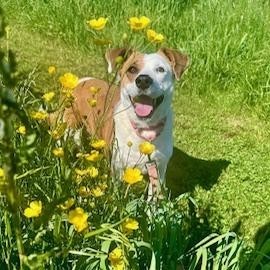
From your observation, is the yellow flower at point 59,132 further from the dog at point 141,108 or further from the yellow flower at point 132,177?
the dog at point 141,108

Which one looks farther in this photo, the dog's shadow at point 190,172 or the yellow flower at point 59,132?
the dog's shadow at point 190,172

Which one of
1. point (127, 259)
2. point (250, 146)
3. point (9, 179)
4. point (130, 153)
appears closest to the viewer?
point (9, 179)

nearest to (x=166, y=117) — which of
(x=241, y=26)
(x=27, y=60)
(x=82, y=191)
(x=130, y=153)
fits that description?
(x=130, y=153)

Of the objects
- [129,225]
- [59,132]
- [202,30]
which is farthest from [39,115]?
[202,30]

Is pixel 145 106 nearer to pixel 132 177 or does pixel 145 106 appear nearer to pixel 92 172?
pixel 92 172

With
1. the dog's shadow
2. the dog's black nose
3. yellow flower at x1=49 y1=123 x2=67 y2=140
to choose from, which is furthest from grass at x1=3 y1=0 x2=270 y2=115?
yellow flower at x1=49 y1=123 x2=67 y2=140

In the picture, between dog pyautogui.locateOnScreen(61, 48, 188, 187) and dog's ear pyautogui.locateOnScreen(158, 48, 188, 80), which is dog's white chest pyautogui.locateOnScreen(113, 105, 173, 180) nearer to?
dog pyautogui.locateOnScreen(61, 48, 188, 187)

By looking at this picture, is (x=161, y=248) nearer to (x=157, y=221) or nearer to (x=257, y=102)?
(x=157, y=221)

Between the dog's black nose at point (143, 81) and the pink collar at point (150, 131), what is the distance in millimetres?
429

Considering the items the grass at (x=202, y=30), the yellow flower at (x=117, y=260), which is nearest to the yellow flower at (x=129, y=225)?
the yellow flower at (x=117, y=260)

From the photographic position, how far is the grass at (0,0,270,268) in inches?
217

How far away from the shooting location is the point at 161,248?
3369 mm

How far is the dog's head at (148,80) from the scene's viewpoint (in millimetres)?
4691

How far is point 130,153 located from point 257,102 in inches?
88.3
